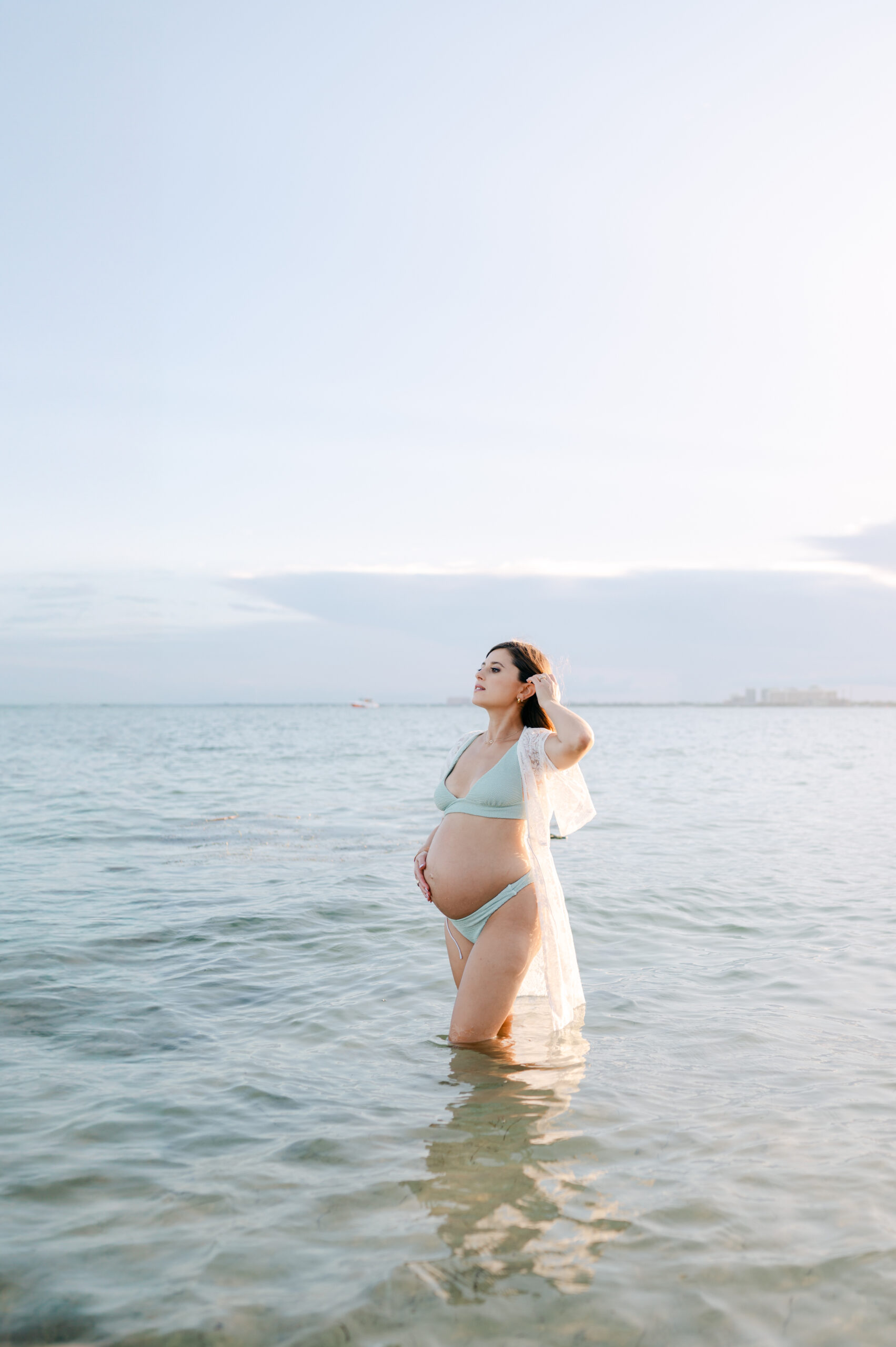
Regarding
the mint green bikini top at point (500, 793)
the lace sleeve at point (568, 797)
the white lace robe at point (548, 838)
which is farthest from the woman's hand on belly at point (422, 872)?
the lace sleeve at point (568, 797)

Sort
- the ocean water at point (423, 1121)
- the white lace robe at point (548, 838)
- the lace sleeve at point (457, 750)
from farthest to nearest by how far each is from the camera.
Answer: the lace sleeve at point (457, 750), the white lace robe at point (548, 838), the ocean water at point (423, 1121)

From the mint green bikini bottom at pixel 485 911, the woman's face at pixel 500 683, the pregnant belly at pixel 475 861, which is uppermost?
the woman's face at pixel 500 683

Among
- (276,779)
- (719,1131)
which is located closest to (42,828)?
(276,779)

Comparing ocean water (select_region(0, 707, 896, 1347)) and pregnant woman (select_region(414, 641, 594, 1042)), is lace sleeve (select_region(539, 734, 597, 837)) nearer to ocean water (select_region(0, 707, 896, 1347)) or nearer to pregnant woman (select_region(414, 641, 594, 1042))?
pregnant woman (select_region(414, 641, 594, 1042))

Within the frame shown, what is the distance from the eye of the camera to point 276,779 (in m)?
25.1

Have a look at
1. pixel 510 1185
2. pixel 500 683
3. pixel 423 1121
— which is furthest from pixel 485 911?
pixel 510 1185

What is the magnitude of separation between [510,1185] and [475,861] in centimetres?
165

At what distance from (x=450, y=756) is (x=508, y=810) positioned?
629 millimetres

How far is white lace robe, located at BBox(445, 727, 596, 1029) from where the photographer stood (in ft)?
16.4

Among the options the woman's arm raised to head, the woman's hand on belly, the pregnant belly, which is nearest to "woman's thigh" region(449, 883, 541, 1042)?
the pregnant belly

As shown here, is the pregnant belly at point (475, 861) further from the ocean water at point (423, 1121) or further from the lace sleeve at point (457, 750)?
the ocean water at point (423, 1121)

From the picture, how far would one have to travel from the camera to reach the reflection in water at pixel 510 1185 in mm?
3293

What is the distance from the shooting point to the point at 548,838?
4898mm

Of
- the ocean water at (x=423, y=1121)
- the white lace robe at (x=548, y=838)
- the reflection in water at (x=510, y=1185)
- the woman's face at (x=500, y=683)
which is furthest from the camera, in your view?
the woman's face at (x=500, y=683)
